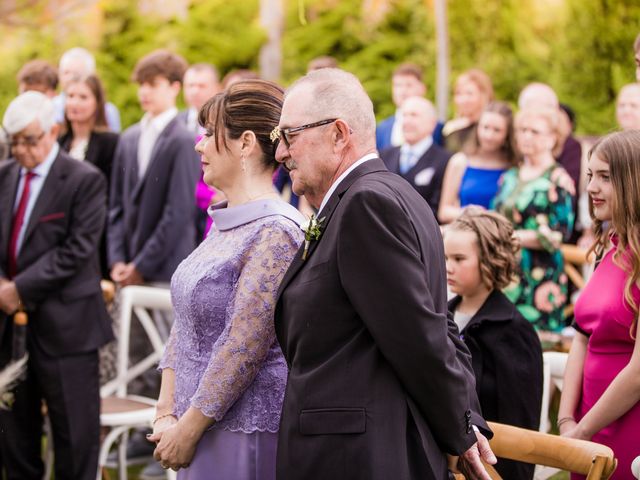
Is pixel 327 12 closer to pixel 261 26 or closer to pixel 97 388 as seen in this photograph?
pixel 261 26

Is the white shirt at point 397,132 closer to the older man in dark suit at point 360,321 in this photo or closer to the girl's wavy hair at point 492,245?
the girl's wavy hair at point 492,245

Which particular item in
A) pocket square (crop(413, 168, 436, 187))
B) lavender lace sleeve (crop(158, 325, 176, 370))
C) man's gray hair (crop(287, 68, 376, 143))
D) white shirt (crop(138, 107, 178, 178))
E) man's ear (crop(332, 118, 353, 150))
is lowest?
lavender lace sleeve (crop(158, 325, 176, 370))

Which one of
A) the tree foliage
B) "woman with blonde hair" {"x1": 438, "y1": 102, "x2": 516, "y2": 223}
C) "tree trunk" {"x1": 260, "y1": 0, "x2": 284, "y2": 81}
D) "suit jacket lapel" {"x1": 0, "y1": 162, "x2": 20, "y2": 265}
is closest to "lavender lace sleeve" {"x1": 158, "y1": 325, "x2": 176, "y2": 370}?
"suit jacket lapel" {"x1": 0, "y1": 162, "x2": 20, "y2": 265}

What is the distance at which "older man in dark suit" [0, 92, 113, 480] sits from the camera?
16.8 ft

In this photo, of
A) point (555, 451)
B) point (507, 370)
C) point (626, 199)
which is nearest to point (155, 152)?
point (507, 370)

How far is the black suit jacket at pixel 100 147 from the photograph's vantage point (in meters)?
7.19

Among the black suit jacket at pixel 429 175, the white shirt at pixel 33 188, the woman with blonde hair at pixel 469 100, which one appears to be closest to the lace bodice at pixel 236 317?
the white shirt at pixel 33 188

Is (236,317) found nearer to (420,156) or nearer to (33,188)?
(33,188)

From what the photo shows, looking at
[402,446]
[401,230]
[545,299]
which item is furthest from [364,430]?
[545,299]

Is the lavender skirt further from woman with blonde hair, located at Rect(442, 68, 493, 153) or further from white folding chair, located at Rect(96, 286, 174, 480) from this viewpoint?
woman with blonde hair, located at Rect(442, 68, 493, 153)

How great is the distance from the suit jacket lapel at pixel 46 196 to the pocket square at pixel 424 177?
278 centimetres

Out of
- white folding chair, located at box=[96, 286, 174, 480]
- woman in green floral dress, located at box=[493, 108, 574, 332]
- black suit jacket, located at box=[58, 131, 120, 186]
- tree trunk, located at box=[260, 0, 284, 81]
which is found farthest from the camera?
tree trunk, located at box=[260, 0, 284, 81]

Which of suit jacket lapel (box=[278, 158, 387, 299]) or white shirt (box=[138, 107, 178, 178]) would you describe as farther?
white shirt (box=[138, 107, 178, 178])

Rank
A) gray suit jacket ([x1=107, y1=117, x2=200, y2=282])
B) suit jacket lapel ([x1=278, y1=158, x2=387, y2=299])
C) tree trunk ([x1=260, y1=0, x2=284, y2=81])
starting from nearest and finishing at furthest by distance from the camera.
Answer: suit jacket lapel ([x1=278, y1=158, x2=387, y2=299]), gray suit jacket ([x1=107, y1=117, x2=200, y2=282]), tree trunk ([x1=260, y1=0, x2=284, y2=81])
